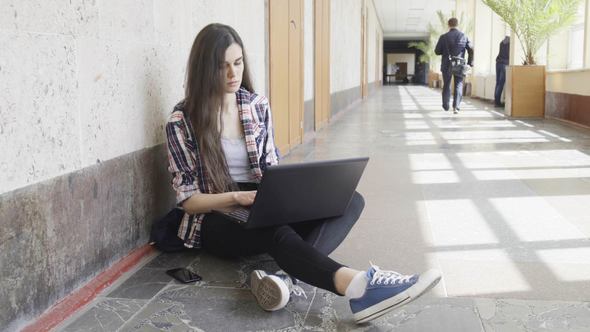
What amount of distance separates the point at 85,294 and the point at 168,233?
59 centimetres

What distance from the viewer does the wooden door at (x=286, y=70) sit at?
5.32 m

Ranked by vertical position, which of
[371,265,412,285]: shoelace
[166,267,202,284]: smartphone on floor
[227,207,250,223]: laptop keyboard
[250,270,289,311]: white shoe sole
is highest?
[227,207,250,223]: laptop keyboard

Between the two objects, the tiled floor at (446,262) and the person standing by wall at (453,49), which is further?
the person standing by wall at (453,49)

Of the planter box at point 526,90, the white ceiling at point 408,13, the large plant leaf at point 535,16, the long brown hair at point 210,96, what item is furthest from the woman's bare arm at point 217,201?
the white ceiling at point 408,13

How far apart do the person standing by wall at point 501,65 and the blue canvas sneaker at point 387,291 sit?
10.9 m

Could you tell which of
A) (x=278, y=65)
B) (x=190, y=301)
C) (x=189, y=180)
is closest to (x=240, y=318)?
(x=190, y=301)

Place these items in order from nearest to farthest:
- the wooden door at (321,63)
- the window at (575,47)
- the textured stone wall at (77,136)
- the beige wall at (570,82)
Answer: the textured stone wall at (77,136), the beige wall at (570,82), the wooden door at (321,63), the window at (575,47)

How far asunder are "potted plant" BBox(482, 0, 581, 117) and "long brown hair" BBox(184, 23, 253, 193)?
7625 mm

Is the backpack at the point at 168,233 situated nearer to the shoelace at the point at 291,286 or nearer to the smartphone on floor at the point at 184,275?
the smartphone on floor at the point at 184,275

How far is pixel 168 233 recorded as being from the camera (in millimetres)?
2750

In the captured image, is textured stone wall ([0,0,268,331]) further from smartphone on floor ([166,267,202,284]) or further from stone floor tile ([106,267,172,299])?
smartphone on floor ([166,267,202,284])

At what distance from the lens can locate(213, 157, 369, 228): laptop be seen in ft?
6.96

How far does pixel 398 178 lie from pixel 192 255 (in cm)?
214

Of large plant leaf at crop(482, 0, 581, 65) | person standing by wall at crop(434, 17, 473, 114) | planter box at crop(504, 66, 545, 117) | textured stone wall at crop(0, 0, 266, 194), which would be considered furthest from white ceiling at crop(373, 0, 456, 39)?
textured stone wall at crop(0, 0, 266, 194)
